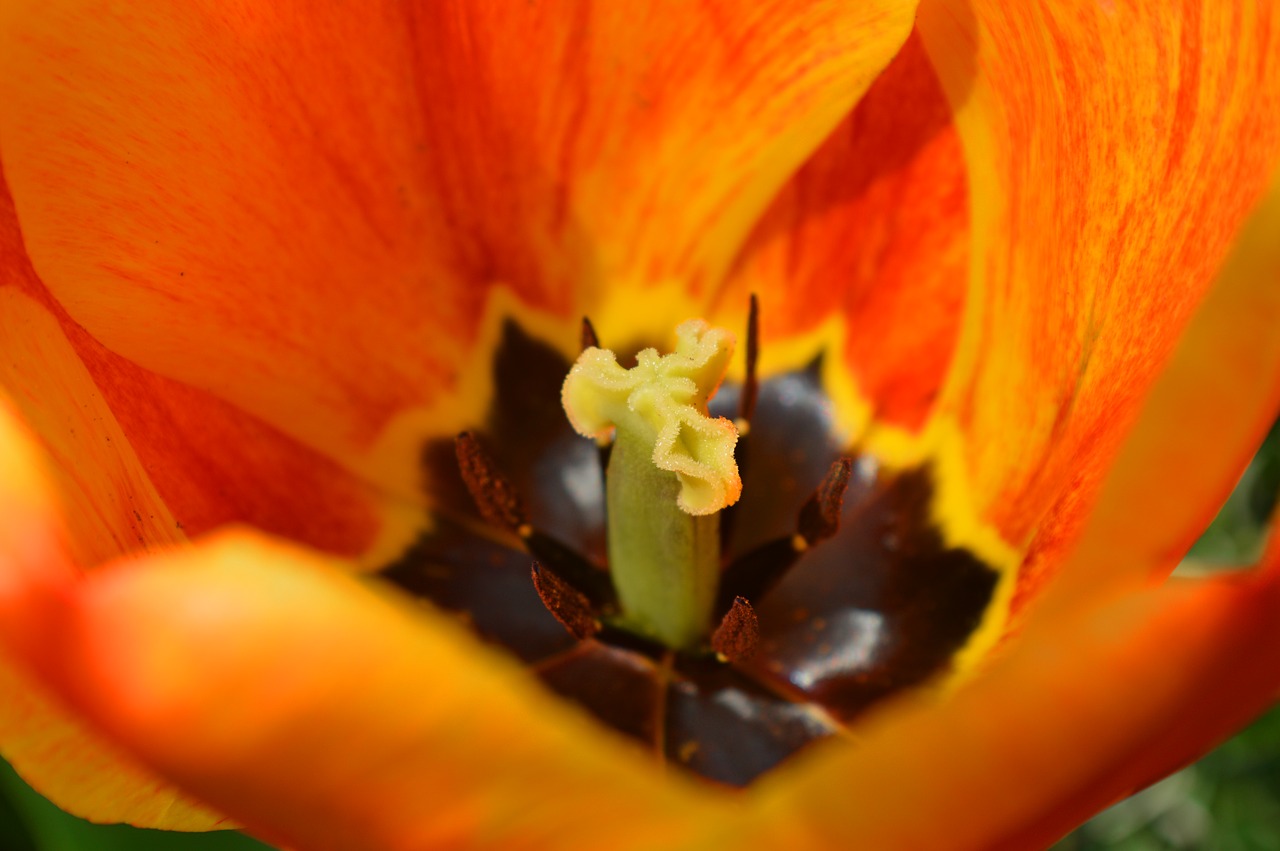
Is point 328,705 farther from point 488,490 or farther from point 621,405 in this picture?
point 488,490

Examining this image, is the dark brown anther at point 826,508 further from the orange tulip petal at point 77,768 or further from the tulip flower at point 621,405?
the orange tulip petal at point 77,768

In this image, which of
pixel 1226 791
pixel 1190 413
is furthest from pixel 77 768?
pixel 1226 791

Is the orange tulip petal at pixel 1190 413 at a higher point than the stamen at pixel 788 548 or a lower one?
lower

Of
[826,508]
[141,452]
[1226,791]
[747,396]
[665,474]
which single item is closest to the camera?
[141,452]

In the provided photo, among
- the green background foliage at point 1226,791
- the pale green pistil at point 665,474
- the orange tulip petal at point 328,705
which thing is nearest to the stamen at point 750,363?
the pale green pistil at point 665,474

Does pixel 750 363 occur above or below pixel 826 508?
above

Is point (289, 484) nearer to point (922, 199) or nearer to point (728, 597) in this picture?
point (728, 597)
